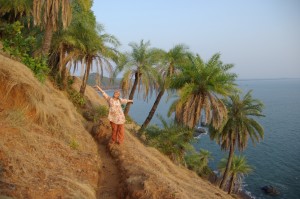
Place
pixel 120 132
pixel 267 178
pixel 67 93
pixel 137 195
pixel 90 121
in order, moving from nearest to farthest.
Result: pixel 137 195, pixel 120 132, pixel 90 121, pixel 67 93, pixel 267 178

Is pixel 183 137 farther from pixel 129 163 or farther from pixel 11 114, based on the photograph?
pixel 11 114

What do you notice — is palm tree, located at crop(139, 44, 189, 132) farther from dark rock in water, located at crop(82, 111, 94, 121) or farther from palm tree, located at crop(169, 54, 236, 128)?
dark rock in water, located at crop(82, 111, 94, 121)

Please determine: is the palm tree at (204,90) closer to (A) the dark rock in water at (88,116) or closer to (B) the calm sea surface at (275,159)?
(A) the dark rock in water at (88,116)

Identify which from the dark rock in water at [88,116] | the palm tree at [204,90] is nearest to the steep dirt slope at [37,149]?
the dark rock in water at [88,116]

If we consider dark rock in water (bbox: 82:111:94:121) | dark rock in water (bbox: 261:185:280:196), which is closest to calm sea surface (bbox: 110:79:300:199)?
dark rock in water (bbox: 261:185:280:196)

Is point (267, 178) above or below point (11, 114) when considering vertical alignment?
below

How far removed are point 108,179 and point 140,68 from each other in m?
14.7

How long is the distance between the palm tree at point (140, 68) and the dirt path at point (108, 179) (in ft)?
40.1

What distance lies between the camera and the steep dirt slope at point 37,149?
5180 mm

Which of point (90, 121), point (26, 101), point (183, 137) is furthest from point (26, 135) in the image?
point (183, 137)

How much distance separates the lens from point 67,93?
755 inches

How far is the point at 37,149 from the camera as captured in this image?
6.94 metres

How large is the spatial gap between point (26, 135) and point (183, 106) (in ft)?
44.4

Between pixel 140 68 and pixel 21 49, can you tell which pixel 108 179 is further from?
pixel 140 68
